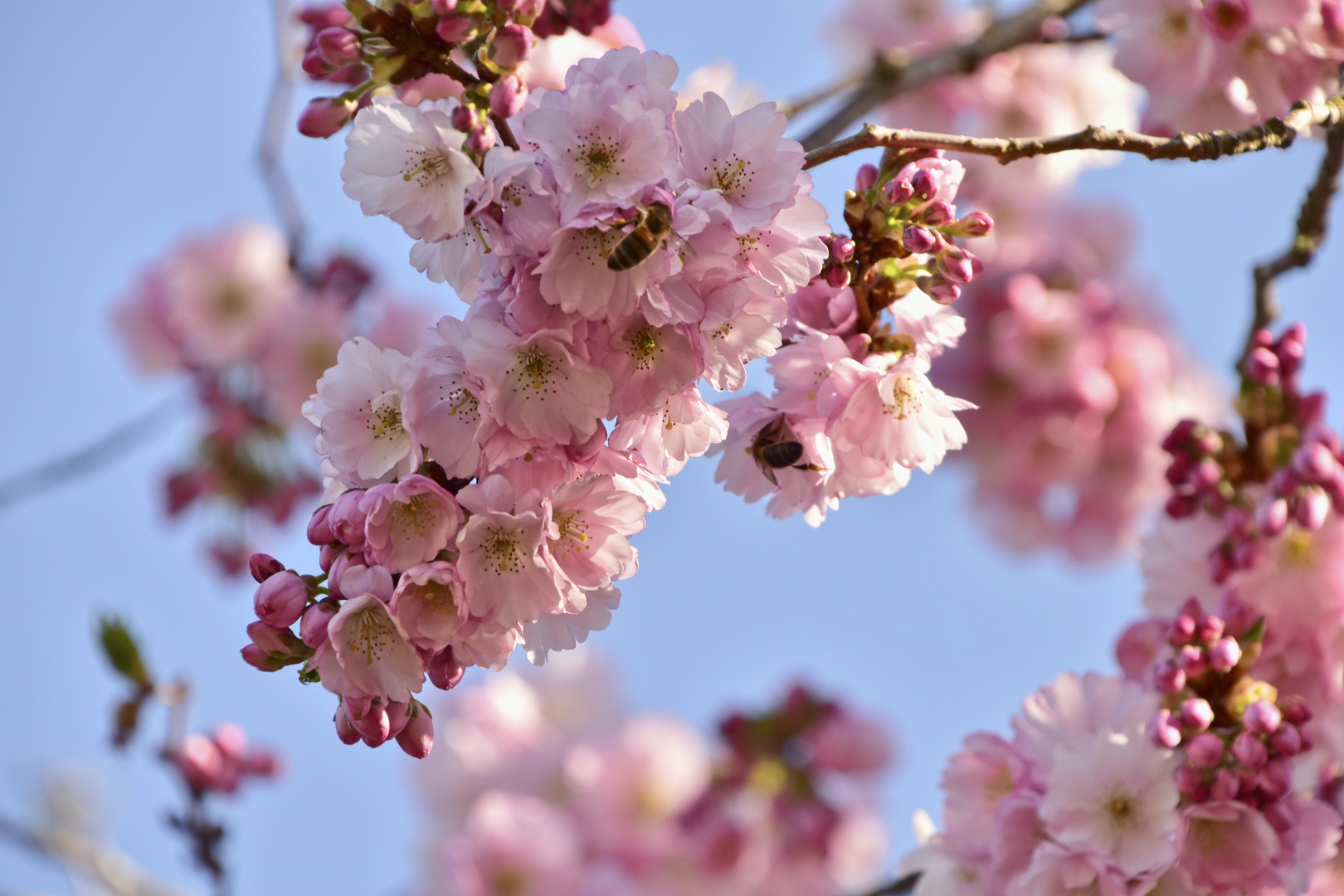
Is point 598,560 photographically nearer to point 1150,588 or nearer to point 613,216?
point 613,216

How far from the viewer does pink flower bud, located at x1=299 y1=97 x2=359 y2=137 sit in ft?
4.99

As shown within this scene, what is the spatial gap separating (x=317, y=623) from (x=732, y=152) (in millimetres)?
702

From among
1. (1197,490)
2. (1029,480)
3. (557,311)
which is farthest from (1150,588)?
(1029,480)

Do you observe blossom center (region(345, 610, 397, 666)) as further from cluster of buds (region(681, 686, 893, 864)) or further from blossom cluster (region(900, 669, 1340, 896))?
cluster of buds (region(681, 686, 893, 864))

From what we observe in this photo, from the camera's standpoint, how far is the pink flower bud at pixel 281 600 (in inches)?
54.6

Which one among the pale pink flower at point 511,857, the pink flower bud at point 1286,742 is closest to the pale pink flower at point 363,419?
the pink flower bud at point 1286,742

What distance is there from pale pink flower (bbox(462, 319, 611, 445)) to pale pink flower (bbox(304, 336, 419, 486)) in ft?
0.49

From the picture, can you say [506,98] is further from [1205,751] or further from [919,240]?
[1205,751]

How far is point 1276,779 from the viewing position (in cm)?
183

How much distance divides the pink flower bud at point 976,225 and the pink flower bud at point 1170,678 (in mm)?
842

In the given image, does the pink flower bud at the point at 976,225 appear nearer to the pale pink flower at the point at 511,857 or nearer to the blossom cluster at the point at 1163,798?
the blossom cluster at the point at 1163,798

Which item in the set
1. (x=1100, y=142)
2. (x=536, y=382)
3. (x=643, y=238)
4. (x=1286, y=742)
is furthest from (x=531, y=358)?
(x=1286, y=742)

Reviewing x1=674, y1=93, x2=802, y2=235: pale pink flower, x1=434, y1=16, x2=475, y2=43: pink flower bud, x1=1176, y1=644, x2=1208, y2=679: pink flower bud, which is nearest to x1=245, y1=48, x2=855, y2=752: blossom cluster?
x1=674, y1=93, x2=802, y2=235: pale pink flower

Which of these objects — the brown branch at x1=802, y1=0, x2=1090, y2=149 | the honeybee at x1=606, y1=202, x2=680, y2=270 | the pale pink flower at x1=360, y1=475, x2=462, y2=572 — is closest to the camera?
the honeybee at x1=606, y1=202, x2=680, y2=270
